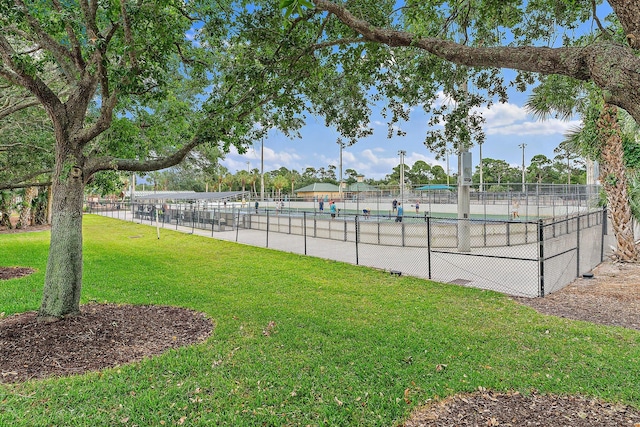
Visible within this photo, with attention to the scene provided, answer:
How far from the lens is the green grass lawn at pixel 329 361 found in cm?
343

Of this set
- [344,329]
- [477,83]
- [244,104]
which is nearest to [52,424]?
[344,329]

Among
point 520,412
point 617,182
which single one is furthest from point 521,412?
point 617,182

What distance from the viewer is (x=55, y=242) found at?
5.15 meters

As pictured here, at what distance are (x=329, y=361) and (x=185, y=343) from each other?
2041 millimetres

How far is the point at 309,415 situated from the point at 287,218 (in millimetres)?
19797

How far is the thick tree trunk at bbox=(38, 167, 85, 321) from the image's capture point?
514 centimetres

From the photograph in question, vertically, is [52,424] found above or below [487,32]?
below

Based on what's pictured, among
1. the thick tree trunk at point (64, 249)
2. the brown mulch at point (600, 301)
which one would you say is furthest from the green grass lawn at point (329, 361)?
the thick tree trunk at point (64, 249)

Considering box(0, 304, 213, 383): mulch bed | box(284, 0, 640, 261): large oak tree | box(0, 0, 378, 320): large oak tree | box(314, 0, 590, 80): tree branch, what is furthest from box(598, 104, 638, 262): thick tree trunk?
box(0, 304, 213, 383): mulch bed

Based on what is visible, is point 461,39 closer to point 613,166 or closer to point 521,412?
point 521,412

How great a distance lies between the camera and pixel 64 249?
5.16 meters

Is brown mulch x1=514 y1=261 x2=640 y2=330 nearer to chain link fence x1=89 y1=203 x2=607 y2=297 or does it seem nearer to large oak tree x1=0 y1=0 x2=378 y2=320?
chain link fence x1=89 y1=203 x2=607 y2=297

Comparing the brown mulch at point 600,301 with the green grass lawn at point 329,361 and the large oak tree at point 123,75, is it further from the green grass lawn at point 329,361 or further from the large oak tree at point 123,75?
the large oak tree at point 123,75

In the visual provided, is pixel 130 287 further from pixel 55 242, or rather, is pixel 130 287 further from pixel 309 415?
pixel 309 415
